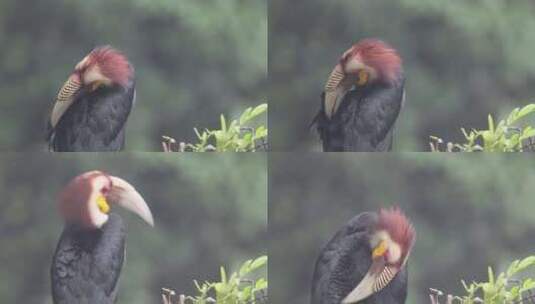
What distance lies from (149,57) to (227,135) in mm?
285

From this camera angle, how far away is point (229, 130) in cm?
317

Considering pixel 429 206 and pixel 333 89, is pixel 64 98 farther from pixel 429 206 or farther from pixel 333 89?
pixel 429 206

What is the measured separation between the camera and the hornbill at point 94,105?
10.3ft

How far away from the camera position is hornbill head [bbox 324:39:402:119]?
3.17 meters

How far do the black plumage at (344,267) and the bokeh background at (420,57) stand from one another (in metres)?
0.23

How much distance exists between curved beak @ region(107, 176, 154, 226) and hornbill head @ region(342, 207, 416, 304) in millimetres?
562

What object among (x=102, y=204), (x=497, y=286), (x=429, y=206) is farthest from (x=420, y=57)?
(x=102, y=204)

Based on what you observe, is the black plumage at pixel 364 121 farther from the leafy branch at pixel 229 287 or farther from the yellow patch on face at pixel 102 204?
the yellow patch on face at pixel 102 204

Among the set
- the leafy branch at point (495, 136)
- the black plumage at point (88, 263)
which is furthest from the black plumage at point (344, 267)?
the black plumage at point (88, 263)

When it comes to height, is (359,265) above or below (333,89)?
below

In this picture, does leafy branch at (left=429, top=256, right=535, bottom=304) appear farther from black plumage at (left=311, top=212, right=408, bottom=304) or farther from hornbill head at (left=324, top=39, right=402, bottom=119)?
hornbill head at (left=324, top=39, right=402, bottom=119)

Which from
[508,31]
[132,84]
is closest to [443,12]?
[508,31]

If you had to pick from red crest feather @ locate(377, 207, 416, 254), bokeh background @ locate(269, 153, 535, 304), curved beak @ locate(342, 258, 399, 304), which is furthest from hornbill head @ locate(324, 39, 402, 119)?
curved beak @ locate(342, 258, 399, 304)

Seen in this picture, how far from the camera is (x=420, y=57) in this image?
3.17 m
